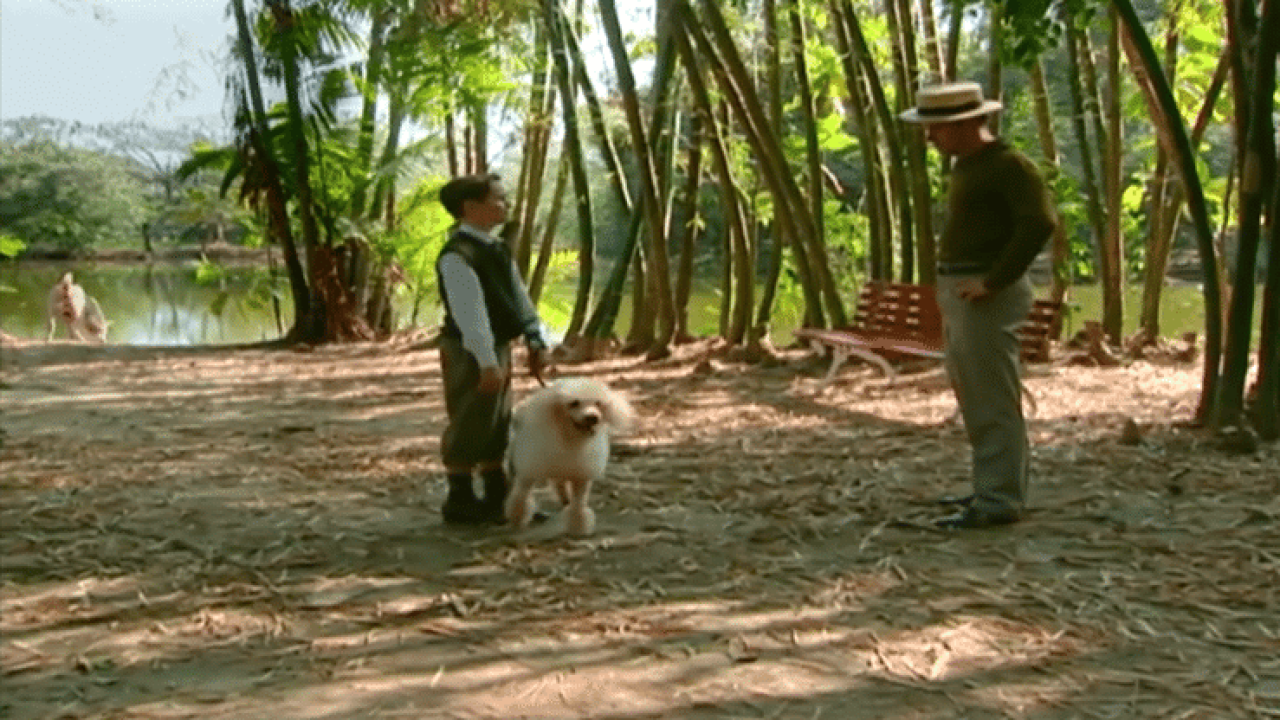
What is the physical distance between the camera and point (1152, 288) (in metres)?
10.5

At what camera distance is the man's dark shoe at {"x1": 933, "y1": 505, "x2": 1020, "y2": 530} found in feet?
17.0

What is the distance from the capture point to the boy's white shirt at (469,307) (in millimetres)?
4980

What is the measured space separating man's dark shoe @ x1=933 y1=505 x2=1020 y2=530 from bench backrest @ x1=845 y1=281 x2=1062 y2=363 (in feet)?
11.3

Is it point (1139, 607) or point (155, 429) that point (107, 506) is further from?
point (1139, 607)

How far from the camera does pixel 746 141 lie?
37.2 feet

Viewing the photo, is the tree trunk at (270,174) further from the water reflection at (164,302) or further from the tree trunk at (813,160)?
the tree trunk at (813,160)

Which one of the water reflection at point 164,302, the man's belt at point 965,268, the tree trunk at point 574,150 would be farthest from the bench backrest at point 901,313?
the water reflection at point 164,302

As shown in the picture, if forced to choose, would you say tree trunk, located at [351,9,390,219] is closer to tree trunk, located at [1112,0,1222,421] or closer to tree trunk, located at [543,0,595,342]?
tree trunk, located at [543,0,595,342]

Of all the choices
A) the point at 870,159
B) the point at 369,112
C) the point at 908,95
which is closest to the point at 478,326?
the point at 908,95

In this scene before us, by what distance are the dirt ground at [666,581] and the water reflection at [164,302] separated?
9.17 m

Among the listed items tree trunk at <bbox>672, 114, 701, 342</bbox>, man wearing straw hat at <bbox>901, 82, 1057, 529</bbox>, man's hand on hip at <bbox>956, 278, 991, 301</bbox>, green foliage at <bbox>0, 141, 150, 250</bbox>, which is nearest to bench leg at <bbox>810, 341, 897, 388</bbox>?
tree trunk at <bbox>672, 114, 701, 342</bbox>

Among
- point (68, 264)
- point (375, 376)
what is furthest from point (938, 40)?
point (68, 264)

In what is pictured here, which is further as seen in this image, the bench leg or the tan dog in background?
the tan dog in background

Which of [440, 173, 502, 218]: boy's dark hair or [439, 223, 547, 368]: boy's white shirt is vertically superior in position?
[440, 173, 502, 218]: boy's dark hair
